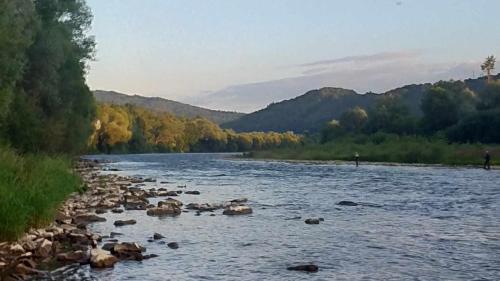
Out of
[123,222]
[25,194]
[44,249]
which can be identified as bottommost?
[123,222]

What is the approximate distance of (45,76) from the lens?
39156 mm

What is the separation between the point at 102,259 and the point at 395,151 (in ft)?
285

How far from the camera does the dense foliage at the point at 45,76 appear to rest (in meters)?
27.8

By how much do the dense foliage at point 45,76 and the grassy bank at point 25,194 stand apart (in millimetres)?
3352

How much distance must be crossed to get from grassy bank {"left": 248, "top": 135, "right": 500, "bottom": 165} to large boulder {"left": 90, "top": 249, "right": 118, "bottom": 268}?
70862 millimetres

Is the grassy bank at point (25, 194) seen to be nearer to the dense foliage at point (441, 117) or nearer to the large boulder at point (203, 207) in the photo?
the large boulder at point (203, 207)

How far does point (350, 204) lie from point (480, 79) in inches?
6920

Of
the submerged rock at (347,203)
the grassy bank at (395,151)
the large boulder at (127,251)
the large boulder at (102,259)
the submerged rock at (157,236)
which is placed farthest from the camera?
the grassy bank at (395,151)

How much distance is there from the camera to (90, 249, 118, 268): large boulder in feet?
54.4

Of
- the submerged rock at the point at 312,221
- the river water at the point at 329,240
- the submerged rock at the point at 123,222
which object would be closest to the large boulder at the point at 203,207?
the river water at the point at 329,240

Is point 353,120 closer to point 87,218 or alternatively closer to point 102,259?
point 87,218

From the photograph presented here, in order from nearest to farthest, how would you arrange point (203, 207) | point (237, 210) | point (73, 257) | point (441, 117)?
point (73, 257)
point (237, 210)
point (203, 207)
point (441, 117)

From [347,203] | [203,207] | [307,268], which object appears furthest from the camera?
[347,203]

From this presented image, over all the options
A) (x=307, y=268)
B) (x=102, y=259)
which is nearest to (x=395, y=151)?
(x=307, y=268)
